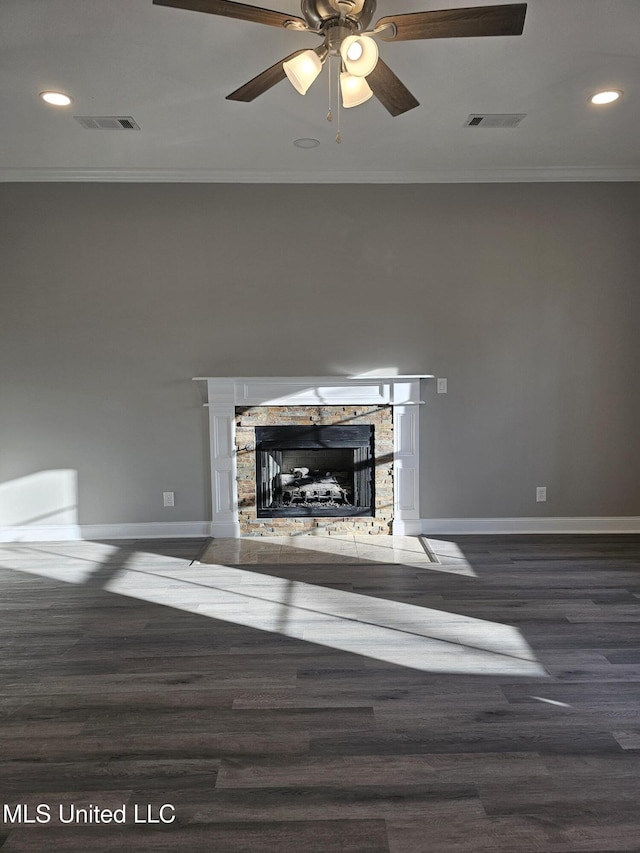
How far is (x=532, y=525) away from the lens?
15.3 ft

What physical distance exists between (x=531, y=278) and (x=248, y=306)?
224cm

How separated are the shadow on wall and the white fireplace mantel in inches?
44.3

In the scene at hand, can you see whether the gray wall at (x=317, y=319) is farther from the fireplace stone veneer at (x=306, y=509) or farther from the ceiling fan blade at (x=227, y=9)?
the ceiling fan blade at (x=227, y=9)

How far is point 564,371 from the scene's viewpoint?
4.59 meters

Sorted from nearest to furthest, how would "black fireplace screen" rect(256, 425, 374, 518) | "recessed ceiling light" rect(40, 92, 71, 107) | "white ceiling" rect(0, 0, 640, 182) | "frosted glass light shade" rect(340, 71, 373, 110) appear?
1. "frosted glass light shade" rect(340, 71, 373, 110)
2. "white ceiling" rect(0, 0, 640, 182)
3. "recessed ceiling light" rect(40, 92, 71, 107)
4. "black fireplace screen" rect(256, 425, 374, 518)

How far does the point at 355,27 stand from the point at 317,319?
243 centimetres

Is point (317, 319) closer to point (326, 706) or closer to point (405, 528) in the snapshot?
point (405, 528)

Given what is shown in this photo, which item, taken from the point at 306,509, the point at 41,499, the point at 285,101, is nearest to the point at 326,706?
the point at 306,509

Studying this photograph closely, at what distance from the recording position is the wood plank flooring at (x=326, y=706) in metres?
1.68

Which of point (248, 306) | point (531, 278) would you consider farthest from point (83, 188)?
point (531, 278)

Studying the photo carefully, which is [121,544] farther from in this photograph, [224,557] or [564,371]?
[564,371]

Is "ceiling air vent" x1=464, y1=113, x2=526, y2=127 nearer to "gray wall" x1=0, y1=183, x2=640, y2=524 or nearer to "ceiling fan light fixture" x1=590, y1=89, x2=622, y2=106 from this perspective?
"ceiling fan light fixture" x1=590, y1=89, x2=622, y2=106

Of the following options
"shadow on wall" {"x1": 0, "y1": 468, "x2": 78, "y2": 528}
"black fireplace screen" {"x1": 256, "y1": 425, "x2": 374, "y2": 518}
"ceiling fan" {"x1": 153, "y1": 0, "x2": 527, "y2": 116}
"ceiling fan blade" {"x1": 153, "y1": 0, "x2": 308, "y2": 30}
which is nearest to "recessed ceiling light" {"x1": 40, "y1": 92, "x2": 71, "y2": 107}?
"ceiling fan" {"x1": 153, "y1": 0, "x2": 527, "y2": 116}

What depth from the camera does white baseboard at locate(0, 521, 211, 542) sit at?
180 inches
